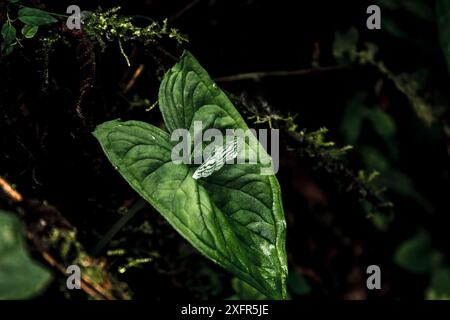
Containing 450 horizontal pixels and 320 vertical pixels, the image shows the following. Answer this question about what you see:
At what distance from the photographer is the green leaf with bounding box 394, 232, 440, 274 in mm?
1866

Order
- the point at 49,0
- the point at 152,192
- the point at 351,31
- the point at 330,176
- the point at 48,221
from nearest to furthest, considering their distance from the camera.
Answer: the point at 152,192, the point at 49,0, the point at 48,221, the point at 330,176, the point at 351,31

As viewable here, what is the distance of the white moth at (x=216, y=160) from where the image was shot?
2.90 feet

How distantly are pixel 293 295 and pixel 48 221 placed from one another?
0.87m

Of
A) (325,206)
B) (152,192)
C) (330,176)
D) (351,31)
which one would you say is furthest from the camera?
(325,206)

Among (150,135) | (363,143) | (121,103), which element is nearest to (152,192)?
(150,135)

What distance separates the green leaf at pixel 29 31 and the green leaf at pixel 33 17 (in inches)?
0.5

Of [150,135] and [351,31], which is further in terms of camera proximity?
[351,31]

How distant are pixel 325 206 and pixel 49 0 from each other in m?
1.16

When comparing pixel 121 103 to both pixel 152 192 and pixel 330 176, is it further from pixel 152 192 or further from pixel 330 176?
pixel 330 176

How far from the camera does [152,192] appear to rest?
835mm

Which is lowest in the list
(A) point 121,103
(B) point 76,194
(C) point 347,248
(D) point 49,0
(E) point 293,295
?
Answer: (E) point 293,295

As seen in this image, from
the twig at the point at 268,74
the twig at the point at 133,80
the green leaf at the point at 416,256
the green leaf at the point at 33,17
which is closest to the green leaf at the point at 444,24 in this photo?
the twig at the point at 268,74

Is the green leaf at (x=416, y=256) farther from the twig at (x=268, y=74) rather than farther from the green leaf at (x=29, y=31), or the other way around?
the green leaf at (x=29, y=31)

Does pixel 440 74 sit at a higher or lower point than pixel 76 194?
higher
